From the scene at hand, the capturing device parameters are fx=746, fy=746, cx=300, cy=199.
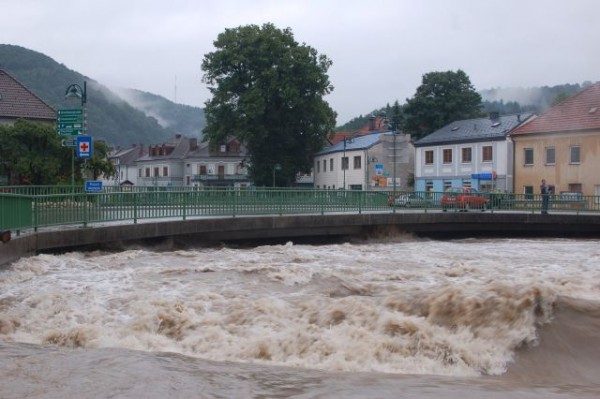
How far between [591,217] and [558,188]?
75.6 ft

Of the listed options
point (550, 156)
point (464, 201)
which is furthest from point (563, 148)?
point (464, 201)

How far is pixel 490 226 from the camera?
30562 mm

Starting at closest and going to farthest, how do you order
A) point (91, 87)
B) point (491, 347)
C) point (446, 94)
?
point (491, 347)
point (446, 94)
point (91, 87)

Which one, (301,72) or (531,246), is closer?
(531,246)

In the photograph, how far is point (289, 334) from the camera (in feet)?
34.2

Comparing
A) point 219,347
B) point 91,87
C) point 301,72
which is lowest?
point 219,347

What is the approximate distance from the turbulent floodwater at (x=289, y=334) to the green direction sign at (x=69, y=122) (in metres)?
8.34

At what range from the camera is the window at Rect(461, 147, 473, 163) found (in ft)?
201

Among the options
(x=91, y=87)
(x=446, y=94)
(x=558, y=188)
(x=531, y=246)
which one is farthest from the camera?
(x=91, y=87)

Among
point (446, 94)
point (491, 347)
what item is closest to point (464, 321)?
point (491, 347)

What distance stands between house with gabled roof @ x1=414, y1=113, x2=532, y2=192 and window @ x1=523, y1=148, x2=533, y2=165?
162 cm

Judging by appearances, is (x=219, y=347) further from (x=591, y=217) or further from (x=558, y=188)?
(x=558, y=188)

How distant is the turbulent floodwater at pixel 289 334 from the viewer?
8.27 metres

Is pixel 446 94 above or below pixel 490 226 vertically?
above
